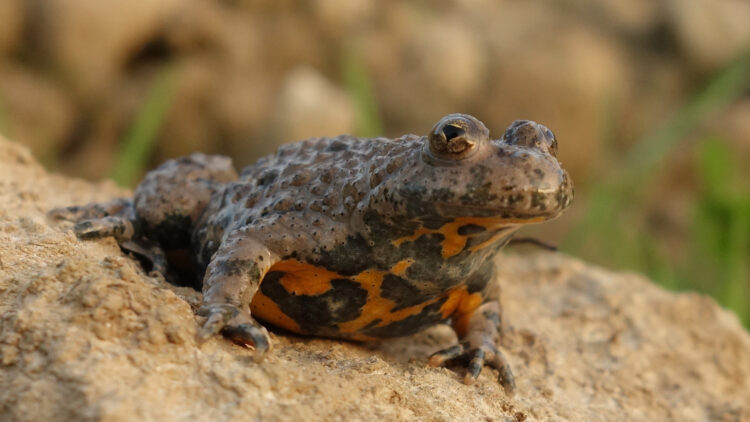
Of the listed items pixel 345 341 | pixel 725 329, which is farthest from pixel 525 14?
pixel 345 341

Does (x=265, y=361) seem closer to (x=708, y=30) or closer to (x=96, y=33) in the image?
(x=96, y=33)

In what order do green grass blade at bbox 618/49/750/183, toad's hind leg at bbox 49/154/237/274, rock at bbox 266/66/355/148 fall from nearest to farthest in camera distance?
toad's hind leg at bbox 49/154/237/274 < green grass blade at bbox 618/49/750/183 < rock at bbox 266/66/355/148

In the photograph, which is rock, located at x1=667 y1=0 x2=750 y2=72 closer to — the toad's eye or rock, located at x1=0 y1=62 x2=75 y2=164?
rock, located at x1=0 y1=62 x2=75 y2=164

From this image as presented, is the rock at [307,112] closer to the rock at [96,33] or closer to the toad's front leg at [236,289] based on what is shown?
the rock at [96,33]

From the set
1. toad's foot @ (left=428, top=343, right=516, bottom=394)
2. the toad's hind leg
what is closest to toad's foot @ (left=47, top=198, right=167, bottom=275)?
the toad's hind leg

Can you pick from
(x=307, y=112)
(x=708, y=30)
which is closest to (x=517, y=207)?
(x=307, y=112)

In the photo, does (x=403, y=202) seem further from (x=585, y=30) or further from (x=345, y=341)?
(x=585, y=30)

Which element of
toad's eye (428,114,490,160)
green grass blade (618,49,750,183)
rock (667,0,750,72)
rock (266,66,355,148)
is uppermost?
rock (667,0,750,72)
